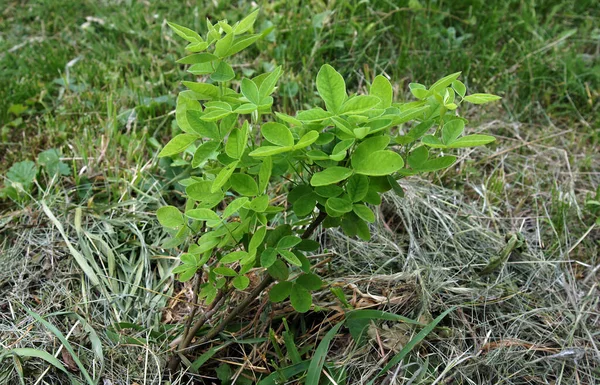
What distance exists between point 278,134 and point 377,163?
0.23m

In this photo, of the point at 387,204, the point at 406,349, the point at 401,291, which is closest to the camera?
the point at 406,349

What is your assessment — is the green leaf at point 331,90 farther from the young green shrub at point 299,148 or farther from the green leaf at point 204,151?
the green leaf at point 204,151

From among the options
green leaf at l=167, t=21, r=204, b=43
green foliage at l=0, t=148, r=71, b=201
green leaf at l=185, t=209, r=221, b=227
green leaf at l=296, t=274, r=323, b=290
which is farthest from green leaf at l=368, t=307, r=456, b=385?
green foliage at l=0, t=148, r=71, b=201

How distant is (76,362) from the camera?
169 centimetres

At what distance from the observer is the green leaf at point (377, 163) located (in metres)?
1.29

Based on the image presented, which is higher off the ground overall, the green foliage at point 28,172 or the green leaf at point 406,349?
the green foliage at point 28,172

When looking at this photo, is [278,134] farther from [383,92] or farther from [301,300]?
[301,300]

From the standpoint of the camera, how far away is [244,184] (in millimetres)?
1473

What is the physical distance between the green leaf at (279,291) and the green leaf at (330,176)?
430 millimetres

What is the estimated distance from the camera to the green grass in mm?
1938

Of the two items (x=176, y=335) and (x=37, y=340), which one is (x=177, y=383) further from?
(x=37, y=340)

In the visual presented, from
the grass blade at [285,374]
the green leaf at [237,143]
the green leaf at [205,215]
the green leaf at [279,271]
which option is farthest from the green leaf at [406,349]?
the green leaf at [237,143]

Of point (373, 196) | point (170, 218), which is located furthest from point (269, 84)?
point (170, 218)

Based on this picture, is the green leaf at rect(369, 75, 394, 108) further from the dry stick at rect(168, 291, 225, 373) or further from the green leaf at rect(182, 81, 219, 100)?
the dry stick at rect(168, 291, 225, 373)
